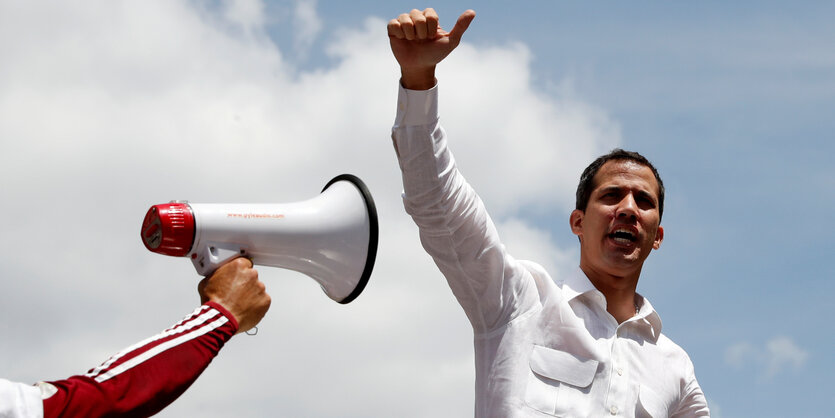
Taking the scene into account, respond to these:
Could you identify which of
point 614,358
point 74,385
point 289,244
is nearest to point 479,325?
point 614,358

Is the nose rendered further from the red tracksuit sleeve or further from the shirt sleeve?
the red tracksuit sleeve

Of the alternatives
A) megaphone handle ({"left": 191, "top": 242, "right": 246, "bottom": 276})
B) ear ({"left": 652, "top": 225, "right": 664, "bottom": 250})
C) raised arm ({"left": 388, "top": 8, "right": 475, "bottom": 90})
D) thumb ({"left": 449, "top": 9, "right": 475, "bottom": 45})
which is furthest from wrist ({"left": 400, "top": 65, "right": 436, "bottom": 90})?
ear ({"left": 652, "top": 225, "right": 664, "bottom": 250})

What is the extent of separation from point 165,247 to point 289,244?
583mm

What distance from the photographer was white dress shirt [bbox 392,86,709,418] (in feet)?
16.4

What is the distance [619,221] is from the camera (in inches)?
238

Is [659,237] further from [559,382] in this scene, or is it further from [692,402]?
[559,382]

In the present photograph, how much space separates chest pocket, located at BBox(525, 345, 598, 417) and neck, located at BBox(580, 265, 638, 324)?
1.99 ft

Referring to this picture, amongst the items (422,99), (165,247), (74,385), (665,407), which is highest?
(422,99)

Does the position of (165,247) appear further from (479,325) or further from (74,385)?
(479,325)

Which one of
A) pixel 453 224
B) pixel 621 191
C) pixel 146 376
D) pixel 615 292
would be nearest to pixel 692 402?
pixel 615 292

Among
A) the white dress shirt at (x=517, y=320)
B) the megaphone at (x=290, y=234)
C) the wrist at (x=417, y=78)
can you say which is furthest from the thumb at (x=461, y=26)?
the megaphone at (x=290, y=234)

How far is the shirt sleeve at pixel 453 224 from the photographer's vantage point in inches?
195

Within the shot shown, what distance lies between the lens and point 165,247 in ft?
15.0

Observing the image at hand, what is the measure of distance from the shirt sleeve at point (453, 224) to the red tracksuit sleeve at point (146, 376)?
1.33 meters
